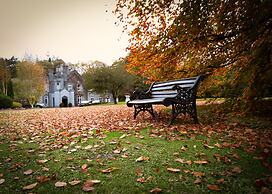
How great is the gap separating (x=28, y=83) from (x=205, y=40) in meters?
40.8

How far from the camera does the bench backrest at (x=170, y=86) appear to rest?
244 inches

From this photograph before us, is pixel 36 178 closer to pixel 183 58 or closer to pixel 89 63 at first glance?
pixel 183 58

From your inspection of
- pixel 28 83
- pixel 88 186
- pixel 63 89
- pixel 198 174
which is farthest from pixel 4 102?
pixel 198 174

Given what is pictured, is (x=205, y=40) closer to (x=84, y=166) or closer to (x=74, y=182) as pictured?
(x=84, y=166)

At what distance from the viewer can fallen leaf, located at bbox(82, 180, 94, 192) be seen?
93.8 inches

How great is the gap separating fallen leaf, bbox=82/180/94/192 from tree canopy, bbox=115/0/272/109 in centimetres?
464

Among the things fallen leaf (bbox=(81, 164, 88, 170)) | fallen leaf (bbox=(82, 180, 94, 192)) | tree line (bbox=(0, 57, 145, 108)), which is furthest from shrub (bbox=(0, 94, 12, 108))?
fallen leaf (bbox=(82, 180, 94, 192))

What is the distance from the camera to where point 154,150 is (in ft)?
12.0

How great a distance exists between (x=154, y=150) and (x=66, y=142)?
1.93 meters

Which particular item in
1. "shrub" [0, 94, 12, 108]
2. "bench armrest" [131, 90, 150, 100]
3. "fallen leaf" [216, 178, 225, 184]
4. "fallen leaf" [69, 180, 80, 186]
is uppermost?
"shrub" [0, 94, 12, 108]

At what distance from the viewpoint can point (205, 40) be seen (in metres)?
7.75

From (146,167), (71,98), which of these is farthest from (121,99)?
(146,167)

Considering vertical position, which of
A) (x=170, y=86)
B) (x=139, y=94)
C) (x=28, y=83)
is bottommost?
(x=139, y=94)

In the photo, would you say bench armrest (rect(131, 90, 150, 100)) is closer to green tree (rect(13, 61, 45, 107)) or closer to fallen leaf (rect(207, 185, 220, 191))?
fallen leaf (rect(207, 185, 220, 191))
